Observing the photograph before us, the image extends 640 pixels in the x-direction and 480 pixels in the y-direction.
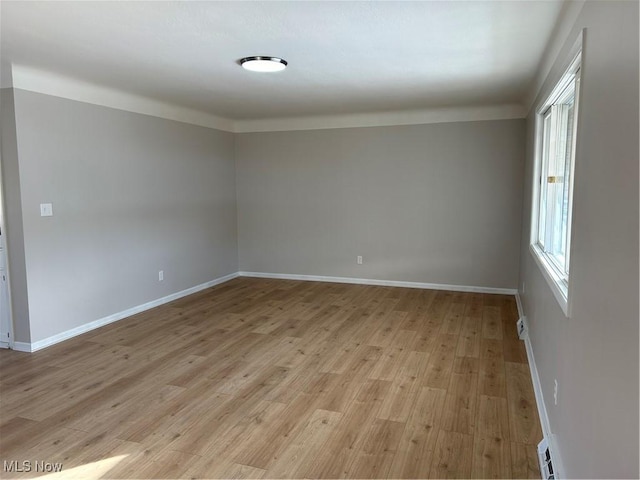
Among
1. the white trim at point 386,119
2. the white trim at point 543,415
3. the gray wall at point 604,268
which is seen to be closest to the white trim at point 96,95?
the white trim at point 386,119

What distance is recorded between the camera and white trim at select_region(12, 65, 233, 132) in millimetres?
3576

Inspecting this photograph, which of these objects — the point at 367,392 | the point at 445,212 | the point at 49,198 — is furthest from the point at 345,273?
the point at 49,198

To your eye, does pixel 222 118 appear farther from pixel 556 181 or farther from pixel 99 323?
pixel 556 181

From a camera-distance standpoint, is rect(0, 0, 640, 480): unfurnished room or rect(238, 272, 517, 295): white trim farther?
rect(238, 272, 517, 295): white trim

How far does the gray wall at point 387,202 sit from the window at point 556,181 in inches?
63.9

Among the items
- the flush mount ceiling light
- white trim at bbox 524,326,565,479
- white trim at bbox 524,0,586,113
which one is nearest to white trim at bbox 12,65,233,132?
the flush mount ceiling light

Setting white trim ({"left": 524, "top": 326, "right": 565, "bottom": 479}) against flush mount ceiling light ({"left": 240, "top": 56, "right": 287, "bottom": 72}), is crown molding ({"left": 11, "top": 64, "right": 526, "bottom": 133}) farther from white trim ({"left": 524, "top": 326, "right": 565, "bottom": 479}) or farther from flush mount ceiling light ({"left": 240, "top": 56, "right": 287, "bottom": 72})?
white trim ({"left": 524, "top": 326, "right": 565, "bottom": 479})

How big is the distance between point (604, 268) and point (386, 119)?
479 cm

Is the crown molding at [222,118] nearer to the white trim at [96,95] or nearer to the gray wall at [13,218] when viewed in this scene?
the white trim at [96,95]

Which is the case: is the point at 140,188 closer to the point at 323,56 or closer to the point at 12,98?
the point at 12,98

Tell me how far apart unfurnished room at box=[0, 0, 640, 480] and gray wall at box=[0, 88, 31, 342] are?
0.02m

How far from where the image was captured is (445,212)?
5.74 metres

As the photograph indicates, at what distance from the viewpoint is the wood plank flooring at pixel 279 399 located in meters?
2.22

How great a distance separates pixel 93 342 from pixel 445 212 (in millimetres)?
4301
